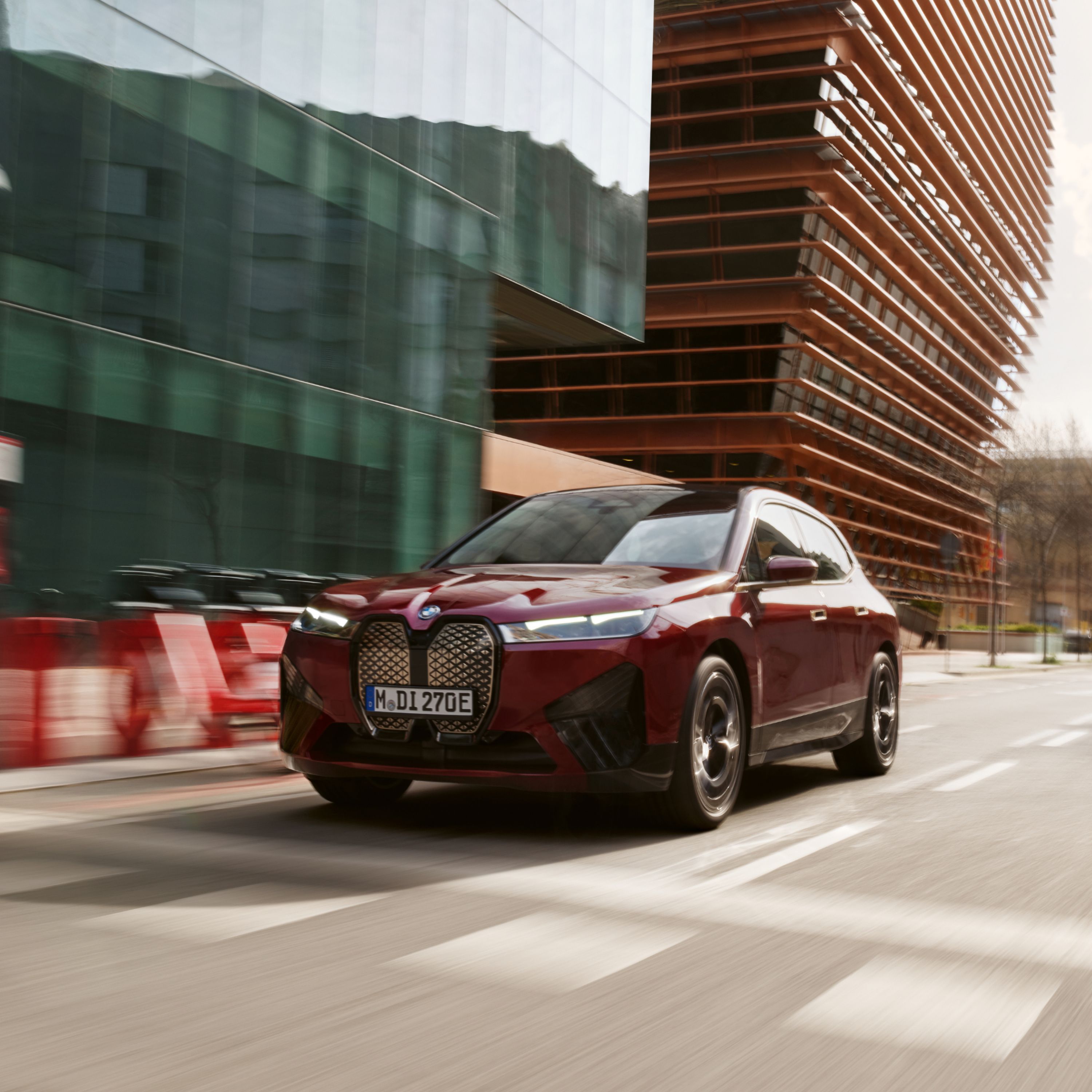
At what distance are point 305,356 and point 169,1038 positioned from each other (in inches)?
571

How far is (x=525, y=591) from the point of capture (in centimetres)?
600

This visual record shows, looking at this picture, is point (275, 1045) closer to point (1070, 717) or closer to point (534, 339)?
point (1070, 717)

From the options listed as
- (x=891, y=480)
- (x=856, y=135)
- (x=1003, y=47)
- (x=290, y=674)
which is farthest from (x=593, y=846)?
(x=1003, y=47)

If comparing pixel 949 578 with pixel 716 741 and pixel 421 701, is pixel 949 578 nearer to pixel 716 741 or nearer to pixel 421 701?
pixel 716 741

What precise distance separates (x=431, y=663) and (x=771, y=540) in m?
2.40

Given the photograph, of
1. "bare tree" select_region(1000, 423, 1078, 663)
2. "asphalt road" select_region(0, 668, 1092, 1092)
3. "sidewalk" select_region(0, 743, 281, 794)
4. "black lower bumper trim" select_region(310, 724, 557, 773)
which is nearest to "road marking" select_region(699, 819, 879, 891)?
"asphalt road" select_region(0, 668, 1092, 1092)

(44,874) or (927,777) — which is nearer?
(44,874)

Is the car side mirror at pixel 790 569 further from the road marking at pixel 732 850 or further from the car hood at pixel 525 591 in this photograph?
the road marking at pixel 732 850

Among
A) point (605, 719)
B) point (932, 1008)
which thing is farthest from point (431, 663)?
point (932, 1008)

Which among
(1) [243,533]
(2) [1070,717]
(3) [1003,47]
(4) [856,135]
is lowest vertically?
(2) [1070,717]

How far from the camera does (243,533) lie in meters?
16.1

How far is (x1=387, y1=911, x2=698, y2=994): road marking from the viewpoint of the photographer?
12.5 ft

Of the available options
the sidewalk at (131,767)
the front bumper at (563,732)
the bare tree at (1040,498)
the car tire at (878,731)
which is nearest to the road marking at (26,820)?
the sidewalk at (131,767)

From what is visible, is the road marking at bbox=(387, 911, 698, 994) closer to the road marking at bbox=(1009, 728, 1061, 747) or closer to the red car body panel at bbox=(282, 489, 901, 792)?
the red car body panel at bbox=(282, 489, 901, 792)
